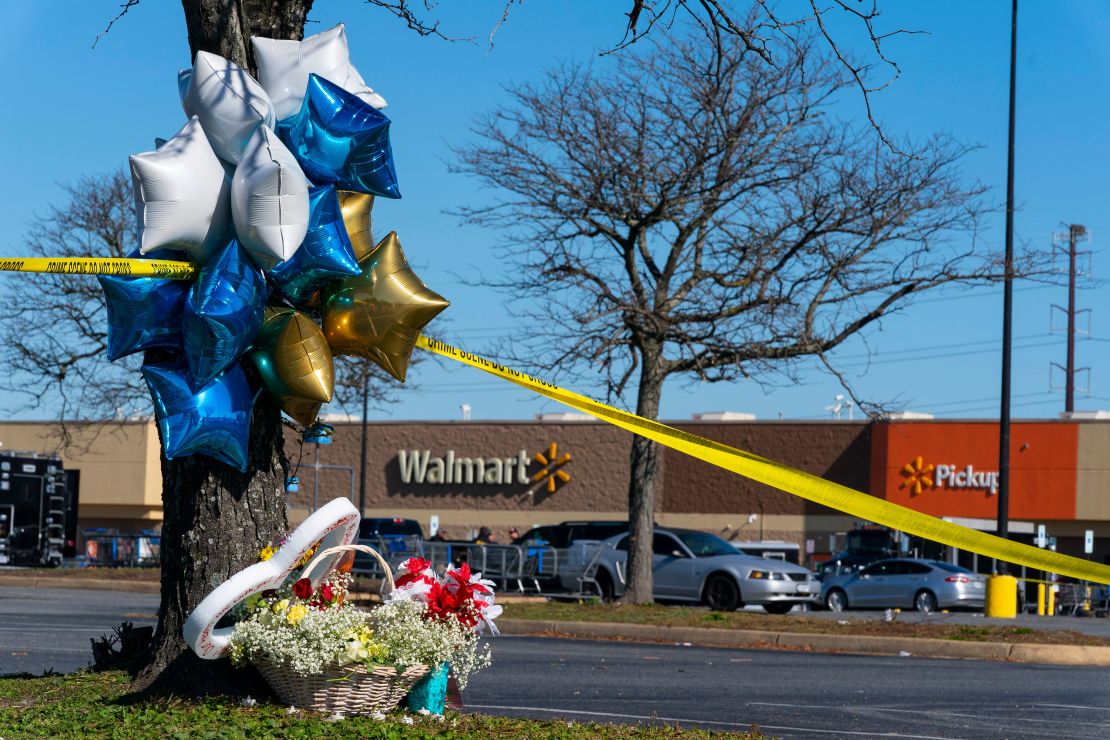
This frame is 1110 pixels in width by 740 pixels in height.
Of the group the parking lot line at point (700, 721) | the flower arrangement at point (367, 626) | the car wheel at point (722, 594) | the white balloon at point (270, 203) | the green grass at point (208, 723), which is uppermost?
the white balloon at point (270, 203)

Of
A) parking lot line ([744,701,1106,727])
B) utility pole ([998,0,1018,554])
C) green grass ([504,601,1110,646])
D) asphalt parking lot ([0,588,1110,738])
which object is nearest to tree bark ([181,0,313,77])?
asphalt parking lot ([0,588,1110,738])

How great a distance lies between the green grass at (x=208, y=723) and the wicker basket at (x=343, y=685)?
0.06 metres

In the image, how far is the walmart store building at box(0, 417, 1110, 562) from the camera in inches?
1737

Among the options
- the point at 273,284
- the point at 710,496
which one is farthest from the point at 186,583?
the point at 710,496

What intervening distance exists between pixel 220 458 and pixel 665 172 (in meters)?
13.8

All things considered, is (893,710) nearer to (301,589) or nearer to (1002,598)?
(301,589)

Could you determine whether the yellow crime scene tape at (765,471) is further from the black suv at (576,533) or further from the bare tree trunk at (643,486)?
the black suv at (576,533)

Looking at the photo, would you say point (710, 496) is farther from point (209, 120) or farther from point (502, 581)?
point (209, 120)

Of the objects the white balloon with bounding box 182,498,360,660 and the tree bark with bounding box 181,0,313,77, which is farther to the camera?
the tree bark with bounding box 181,0,313,77

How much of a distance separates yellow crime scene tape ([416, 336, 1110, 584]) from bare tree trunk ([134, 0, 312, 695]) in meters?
1.36

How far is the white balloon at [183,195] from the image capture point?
6.11 metres

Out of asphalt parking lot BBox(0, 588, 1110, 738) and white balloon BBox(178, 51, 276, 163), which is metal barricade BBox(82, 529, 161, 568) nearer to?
asphalt parking lot BBox(0, 588, 1110, 738)

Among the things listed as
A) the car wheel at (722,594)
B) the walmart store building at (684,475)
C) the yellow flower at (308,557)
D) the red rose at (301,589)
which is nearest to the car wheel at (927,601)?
the car wheel at (722,594)

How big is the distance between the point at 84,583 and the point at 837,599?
55.7ft
